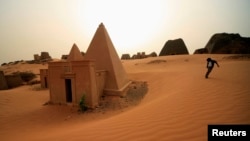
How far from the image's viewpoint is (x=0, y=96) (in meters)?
12.8

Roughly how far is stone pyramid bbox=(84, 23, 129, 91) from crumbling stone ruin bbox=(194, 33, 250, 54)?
2086cm

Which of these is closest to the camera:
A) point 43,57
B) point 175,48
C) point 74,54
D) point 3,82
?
point 74,54

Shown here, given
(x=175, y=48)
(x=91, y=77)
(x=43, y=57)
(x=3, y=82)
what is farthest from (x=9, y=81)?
(x=175, y=48)

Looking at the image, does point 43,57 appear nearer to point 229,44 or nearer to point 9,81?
point 9,81

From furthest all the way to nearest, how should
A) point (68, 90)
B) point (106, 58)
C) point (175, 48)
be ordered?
point (175, 48)
point (106, 58)
point (68, 90)

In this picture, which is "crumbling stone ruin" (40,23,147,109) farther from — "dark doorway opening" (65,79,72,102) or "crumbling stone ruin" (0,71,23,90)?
"crumbling stone ruin" (0,71,23,90)

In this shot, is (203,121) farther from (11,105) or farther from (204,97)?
(11,105)

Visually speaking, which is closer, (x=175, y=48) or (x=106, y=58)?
(x=106, y=58)

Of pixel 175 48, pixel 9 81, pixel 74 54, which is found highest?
pixel 175 48

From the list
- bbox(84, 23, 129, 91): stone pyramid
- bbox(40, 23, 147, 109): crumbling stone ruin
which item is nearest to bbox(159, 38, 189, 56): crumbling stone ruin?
bbox(40, 23, 147, 109): crumbling stone ruin

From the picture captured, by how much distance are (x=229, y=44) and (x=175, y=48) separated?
9.26 meters

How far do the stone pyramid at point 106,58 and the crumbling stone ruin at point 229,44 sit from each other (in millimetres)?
20859

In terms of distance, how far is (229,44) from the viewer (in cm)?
2742

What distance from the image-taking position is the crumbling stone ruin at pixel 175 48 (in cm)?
3407
